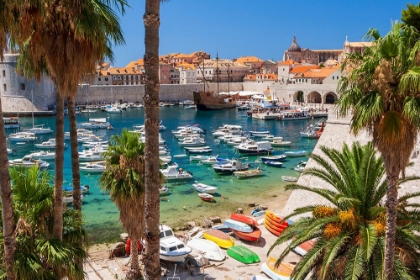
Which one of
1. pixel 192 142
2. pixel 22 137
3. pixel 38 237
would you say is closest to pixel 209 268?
pixel 38 237

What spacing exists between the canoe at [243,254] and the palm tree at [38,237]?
8.13 metres

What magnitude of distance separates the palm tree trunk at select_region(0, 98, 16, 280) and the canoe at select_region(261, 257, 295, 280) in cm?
862

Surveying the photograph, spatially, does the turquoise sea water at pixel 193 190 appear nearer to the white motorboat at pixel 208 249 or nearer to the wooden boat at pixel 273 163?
the wooden boat at pixel 273 163

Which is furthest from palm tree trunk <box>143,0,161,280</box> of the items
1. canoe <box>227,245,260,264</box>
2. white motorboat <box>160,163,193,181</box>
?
white motorboat <box>160,163,193,181</box>

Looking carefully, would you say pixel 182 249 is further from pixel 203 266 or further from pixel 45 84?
pixel 45 84

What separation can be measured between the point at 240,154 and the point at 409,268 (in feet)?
112

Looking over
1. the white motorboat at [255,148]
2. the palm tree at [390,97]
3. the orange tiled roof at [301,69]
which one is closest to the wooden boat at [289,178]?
the white motorboat at [255,148]

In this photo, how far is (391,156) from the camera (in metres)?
6.72

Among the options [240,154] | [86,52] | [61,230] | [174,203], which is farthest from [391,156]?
[240,154]

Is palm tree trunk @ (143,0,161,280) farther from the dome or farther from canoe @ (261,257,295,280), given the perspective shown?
the dome

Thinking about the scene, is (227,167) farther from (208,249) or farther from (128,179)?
(128,179)

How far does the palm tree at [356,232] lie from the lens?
7809mm

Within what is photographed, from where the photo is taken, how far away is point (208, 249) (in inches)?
615

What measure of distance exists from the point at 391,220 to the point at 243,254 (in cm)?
873
